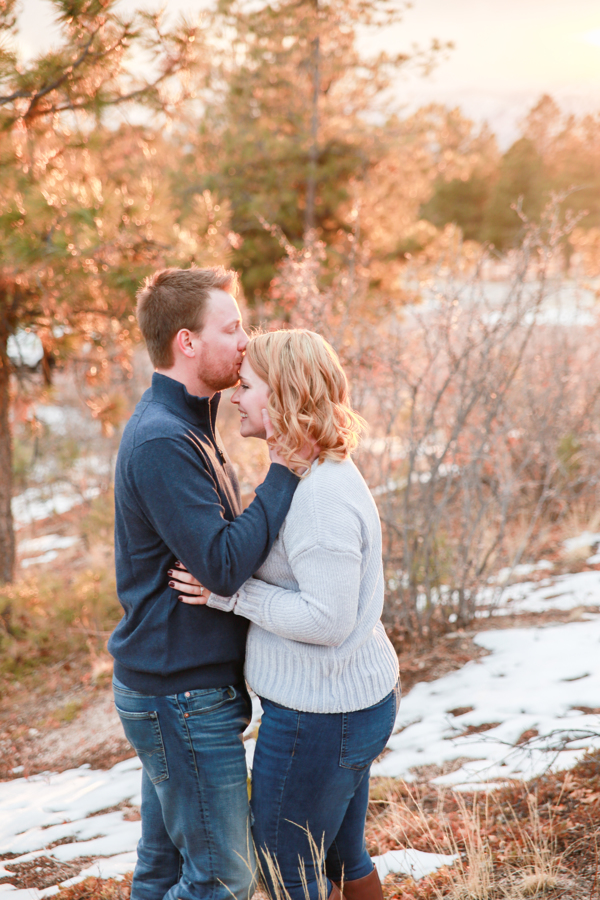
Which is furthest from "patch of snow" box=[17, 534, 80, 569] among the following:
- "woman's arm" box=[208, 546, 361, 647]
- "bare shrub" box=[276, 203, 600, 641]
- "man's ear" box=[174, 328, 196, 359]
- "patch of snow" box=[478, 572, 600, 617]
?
"woman's arm" box=[208, 546, 361, 647]

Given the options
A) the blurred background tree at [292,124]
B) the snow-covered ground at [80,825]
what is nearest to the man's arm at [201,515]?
the snow-covered ground at [80,825]

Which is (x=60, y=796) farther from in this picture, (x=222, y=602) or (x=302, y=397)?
(x=302, y=397)

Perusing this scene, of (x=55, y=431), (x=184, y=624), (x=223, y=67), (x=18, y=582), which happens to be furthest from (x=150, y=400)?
(x=223, y=67)

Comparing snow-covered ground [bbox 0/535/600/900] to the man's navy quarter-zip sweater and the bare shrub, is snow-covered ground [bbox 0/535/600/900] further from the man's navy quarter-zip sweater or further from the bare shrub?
the man's navy quarter-zip sweater

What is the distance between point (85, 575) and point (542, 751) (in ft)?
15.4

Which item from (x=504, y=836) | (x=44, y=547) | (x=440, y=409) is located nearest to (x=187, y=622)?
(x=504, y=836)

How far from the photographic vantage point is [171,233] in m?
4.31

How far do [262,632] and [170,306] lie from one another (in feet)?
3.17

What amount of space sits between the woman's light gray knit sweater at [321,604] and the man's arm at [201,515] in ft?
0.23

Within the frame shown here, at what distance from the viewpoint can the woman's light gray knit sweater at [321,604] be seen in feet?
5.31

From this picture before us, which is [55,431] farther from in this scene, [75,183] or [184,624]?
[184,624]

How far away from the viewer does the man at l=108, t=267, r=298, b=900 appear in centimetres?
166

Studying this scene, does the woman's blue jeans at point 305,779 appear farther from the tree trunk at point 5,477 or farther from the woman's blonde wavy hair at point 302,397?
the tree trunk at point 5,477

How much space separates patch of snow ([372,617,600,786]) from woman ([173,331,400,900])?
1.20 m
